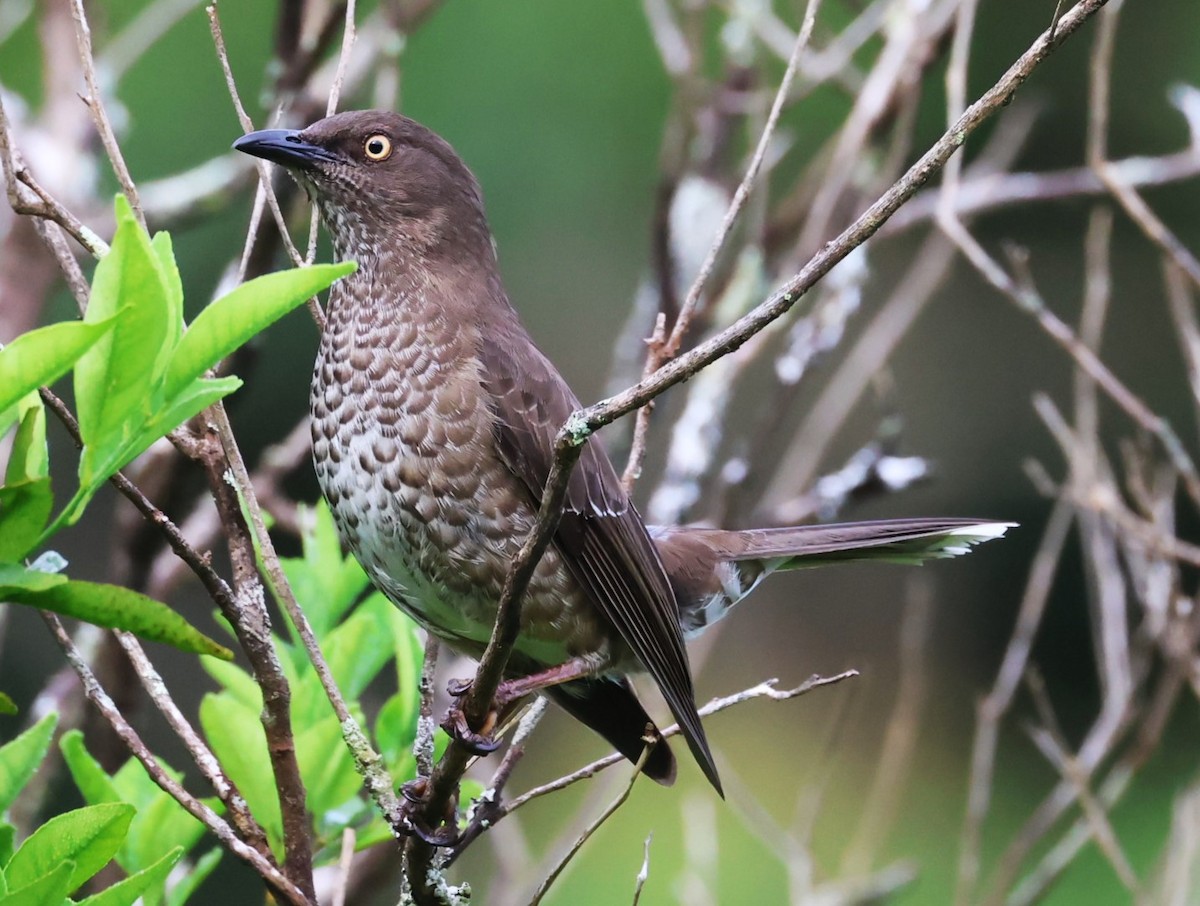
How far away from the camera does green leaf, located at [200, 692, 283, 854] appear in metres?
2.71

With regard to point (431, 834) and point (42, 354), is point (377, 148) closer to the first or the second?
point (431, 834)

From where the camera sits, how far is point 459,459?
3.28 m

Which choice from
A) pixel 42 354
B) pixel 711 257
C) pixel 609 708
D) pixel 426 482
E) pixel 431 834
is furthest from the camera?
pixel 609 708

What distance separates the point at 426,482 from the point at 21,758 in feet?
3.85

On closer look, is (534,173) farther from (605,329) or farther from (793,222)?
(793,222)

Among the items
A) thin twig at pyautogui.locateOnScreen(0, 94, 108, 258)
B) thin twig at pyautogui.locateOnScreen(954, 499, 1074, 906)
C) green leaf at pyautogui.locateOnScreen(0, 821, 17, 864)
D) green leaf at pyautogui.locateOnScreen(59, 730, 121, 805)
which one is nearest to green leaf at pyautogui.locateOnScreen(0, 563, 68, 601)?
green leaf at pyautogui.locateOnScreen(0, 821, 17, 864)

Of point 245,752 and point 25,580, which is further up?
point 25,580

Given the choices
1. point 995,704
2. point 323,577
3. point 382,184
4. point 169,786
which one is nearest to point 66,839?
point 169,786

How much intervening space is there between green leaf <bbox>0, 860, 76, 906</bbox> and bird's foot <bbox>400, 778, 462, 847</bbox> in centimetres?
73

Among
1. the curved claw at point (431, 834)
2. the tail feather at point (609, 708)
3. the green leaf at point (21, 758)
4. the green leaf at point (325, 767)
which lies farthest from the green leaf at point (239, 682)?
the tail feather at point (609, 708)

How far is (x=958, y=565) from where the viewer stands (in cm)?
1020

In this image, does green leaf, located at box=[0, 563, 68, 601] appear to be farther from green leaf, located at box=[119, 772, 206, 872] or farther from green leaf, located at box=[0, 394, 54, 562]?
green leaf, located at box=[119, 772, 206, 872]

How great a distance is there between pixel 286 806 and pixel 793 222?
152 inches

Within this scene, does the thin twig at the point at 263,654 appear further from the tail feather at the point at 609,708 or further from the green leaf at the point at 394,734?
the tail feather at the point at 609,708
